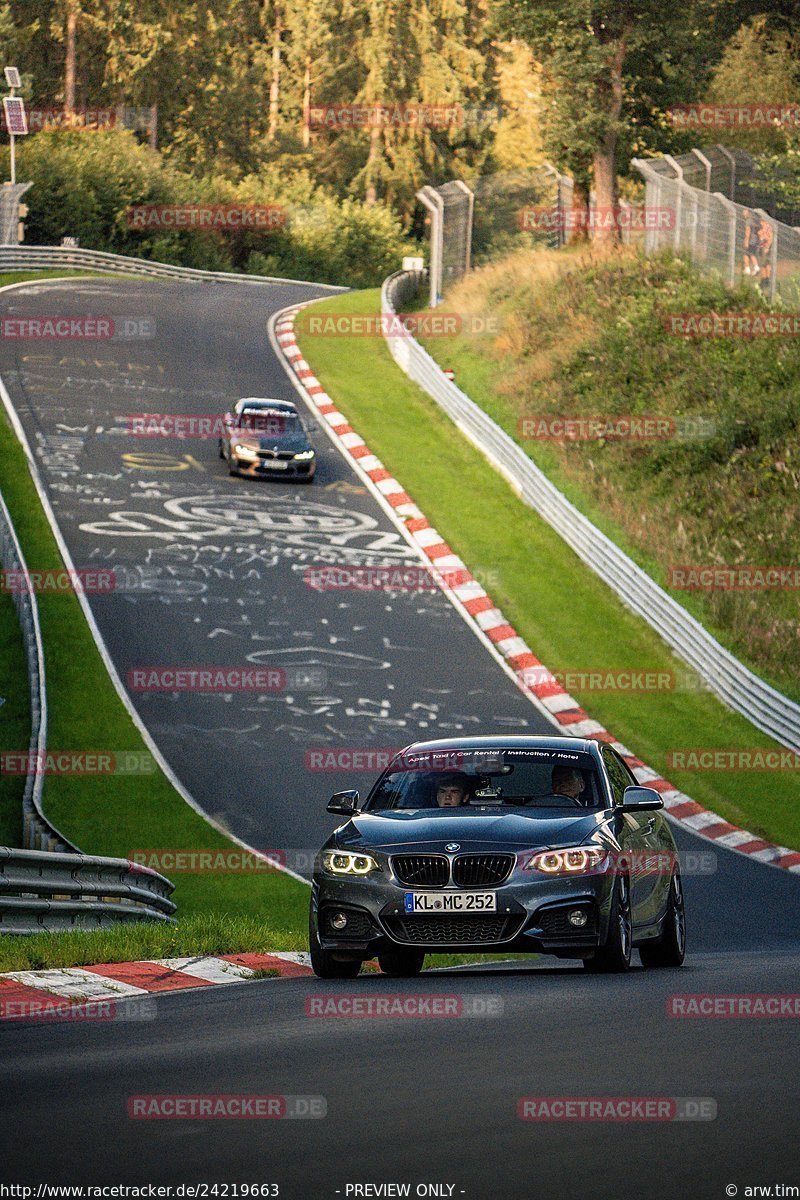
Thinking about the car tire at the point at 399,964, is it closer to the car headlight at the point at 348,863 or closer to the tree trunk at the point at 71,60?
the car headlight at the point at 348,863

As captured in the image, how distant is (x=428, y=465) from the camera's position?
35.8 metres

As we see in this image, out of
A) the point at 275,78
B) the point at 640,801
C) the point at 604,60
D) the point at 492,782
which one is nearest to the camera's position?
the point at 640,801

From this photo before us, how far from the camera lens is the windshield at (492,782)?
10945 millimetres

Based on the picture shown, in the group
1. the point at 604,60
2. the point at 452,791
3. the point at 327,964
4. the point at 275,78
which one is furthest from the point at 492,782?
the point at 275,78

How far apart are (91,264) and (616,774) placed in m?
52.9

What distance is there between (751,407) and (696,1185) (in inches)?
1227

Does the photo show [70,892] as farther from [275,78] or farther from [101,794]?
[275,78]

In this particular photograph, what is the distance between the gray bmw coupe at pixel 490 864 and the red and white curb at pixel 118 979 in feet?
2.51

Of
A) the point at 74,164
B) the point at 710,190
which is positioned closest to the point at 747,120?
the point at 710,190

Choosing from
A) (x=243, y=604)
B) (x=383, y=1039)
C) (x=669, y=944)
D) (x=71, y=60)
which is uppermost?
(x=71, y=60)

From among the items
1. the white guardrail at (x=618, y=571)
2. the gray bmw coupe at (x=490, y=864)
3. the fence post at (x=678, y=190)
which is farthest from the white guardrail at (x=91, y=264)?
the gray bmw coupe at (x=490, y=864)

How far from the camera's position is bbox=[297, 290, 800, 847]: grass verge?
75.9ft

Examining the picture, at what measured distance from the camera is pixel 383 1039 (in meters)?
7.77

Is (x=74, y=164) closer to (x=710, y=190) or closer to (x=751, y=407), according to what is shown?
(x=710, y=190)
